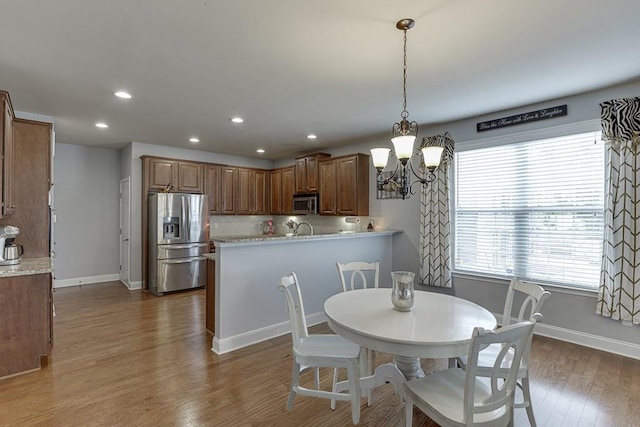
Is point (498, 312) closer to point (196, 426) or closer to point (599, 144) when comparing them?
point (599, 144)

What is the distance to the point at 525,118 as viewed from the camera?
3.66m

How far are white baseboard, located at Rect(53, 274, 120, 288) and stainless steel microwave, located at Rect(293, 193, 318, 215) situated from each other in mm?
3768

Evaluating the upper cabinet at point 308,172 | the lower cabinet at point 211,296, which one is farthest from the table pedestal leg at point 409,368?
the upper cabinet at point 308,172

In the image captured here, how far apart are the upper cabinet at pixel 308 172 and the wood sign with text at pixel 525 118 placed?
8.77ft

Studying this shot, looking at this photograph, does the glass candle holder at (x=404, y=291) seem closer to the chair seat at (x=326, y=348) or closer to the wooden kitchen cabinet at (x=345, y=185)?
the chair seat at (x=326, y=348)

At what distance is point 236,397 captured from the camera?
2385 millimetres

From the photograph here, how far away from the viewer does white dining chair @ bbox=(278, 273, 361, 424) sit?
195 cm

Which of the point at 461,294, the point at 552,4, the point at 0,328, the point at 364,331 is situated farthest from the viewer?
the point at 461,294

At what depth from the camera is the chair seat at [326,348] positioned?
205 centimetres

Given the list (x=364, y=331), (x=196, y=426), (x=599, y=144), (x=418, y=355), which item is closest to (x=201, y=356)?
(x=196, y=426)

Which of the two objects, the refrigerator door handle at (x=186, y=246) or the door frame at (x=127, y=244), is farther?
the door frame at (x=127, y=244)

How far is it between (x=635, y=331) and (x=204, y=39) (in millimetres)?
4517

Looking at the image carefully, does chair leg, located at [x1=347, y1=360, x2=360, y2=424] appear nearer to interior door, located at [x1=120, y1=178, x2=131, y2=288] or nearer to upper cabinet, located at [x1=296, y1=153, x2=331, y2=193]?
upper cabinet, located at [x1=296, y1=153, x2=331, y2=193]

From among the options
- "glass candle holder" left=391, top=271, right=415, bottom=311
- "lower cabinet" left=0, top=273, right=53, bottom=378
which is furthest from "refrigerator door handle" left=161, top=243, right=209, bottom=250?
"glass candle holder" left=391, top=271, right=415, bottom=311
